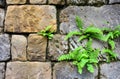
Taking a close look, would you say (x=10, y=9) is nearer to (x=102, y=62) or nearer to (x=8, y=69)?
(x=8, y=69)

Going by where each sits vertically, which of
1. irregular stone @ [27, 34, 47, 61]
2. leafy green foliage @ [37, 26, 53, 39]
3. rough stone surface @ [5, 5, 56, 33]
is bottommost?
irregular stone @ [27, 34, 47, 61]

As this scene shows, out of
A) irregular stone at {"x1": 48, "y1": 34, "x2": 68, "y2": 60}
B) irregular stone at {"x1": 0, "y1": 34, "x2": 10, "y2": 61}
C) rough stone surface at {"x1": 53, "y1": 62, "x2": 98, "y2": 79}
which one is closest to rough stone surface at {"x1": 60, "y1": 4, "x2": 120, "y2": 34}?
irregular stone at {"x1": 48, "y1": 34, "x2": 68, "y2": 60}

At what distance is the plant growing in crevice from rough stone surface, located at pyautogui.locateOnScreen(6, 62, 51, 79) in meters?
0.28

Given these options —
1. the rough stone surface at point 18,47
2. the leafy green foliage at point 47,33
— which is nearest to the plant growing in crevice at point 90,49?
the leafy green foliage at point 47,33

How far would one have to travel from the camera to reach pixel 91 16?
14.7 ft

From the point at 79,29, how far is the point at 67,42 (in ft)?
0.90

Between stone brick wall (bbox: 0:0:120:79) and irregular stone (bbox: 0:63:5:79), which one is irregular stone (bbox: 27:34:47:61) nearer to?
stone brick wall (bbox: 0:0:120:79)

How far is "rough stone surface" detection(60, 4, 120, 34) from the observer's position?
4.46 m

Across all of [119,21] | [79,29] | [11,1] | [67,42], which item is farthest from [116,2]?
[11,1]

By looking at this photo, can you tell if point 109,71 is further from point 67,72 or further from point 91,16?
point 91,16

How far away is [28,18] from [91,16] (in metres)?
0.97

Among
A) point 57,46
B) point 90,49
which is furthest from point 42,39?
point 90,49

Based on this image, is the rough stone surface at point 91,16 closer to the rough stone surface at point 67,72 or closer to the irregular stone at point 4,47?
the rough stone surface at point 67,72

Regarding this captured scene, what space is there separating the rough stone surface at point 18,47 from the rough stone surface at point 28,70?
11 centimetres
